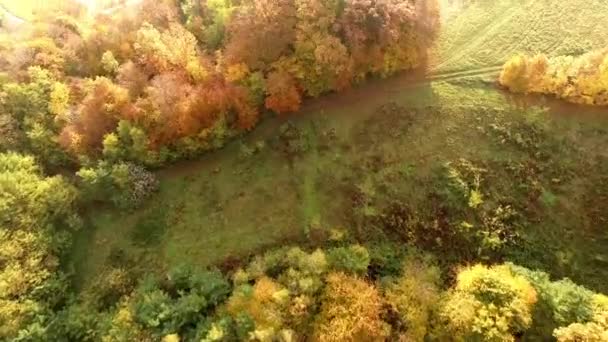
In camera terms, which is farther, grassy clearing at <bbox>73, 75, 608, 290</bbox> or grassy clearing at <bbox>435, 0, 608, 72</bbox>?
grassy clearing at <bbox>435, 0, 608, 72</bbox>

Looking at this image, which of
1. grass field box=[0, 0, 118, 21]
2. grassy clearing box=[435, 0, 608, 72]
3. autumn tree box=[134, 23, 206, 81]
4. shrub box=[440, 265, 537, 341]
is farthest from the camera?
grass field box=[0, 0, 118, 21]

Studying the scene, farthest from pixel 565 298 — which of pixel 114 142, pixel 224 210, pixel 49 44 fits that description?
pixel 49 44

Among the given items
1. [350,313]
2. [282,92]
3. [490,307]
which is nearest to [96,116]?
[282,92]

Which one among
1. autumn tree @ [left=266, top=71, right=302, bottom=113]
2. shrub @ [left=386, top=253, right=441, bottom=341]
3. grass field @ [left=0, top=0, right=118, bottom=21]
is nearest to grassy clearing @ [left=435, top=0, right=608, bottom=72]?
autumn tree @ [left=266, top=71, right=302, bottom=113]

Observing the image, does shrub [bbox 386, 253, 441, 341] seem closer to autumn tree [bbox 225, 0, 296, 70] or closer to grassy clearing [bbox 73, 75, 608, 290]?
grassy clearing [bbox 73, 75, 608, 290]

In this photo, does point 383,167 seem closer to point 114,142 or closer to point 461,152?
point 461,152

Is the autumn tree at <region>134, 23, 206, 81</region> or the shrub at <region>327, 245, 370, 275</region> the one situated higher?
the autumn tree at <region>134, 23, 206, 81</region>

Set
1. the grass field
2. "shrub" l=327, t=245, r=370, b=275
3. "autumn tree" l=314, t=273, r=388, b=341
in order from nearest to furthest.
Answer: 1. "autumn tree" l=314, t=273, r=388, b=341
2. "shrub" l=327, t=245, r=370, b=275
3. the grass field
